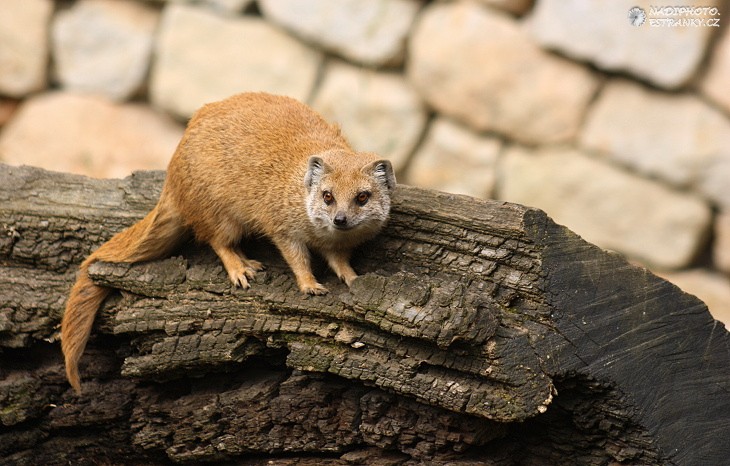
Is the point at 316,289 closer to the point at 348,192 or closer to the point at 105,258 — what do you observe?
the point at 348,192

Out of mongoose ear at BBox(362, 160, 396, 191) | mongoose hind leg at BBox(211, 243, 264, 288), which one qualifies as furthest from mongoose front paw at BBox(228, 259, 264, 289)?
mongoose ear at BBox(362, 160, 396, 191)

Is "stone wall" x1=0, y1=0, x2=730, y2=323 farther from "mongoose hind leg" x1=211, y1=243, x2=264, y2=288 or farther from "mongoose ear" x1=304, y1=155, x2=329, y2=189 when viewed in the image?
"mongoose hind leg" x1=211, y1=243, x2=264, y2=288

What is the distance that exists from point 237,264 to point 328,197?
24.0 inches

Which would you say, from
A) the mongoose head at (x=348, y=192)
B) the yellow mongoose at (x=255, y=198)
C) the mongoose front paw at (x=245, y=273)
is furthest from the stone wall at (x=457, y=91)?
the mongoose front paw at (x=245, y=273)

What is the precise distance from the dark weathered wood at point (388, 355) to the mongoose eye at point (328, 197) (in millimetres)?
323

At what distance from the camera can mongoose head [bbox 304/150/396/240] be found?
4.66m

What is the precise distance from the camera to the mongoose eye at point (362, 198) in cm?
473

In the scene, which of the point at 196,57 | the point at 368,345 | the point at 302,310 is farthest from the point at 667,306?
the point at 196,57

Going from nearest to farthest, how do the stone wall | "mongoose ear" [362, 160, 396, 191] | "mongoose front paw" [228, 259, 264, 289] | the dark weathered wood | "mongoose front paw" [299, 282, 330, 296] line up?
1. the dark weathered wood
2. "mongoose front paw" [299, 282, 330, 296]
3. "mongoose front paw" [228, 259, 264, 289]
4. "mongoose ear" [362, 160, 396, 191]
5. the stone wall

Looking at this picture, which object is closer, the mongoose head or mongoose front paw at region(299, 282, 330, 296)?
mongoose front paw at region(299, 282, 330, 296)

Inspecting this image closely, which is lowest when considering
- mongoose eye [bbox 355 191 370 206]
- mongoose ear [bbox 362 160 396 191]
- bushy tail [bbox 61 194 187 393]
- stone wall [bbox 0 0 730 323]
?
bushy tail [bbox 61 194 187 393]

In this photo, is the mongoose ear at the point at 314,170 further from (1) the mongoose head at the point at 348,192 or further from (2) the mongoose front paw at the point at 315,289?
(2) the mongoose front paw at the point at 315,289

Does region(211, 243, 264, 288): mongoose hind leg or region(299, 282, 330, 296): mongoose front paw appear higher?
region(299, 282, 330, 296): mongoose front paw

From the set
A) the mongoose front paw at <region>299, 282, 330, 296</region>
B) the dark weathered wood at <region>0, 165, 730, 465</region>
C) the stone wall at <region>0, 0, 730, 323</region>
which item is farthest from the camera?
the stone wall at <region>0, 0, 730, 323</region>
